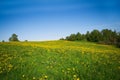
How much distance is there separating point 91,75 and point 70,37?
10334 cm

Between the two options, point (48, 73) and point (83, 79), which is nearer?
point (83, 79)

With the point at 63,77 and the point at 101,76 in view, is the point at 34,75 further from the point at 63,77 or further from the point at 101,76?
the point at 101,76

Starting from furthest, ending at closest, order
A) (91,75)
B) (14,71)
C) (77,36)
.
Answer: (77,36), (14,71), (91,75)

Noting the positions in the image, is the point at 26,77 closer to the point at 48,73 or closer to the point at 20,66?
the point at 48,73

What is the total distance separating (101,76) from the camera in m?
Answer: 9.35

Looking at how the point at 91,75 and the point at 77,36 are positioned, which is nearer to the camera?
the point at 91,75

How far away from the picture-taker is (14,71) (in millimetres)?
10508

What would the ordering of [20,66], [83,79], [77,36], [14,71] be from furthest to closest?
1. [77,36]
2. [20,66]
3. [14,71]
4. [83,79]

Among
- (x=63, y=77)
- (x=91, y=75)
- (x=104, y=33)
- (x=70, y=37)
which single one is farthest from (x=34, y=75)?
(x=104, y=33)

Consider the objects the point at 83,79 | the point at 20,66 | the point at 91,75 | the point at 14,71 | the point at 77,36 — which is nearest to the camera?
the point at 83,79

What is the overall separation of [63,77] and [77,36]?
340 feet

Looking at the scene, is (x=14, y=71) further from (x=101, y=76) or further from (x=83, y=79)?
(x=101, y=76)

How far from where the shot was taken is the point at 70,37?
113 metres

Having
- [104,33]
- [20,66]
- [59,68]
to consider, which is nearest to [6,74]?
[20,66]
